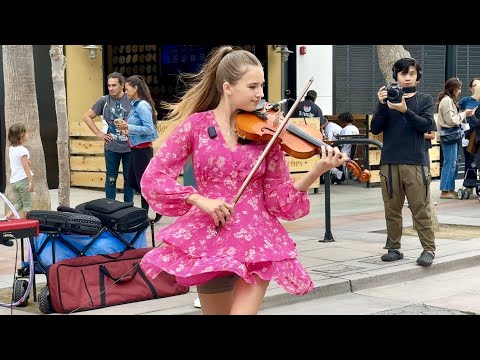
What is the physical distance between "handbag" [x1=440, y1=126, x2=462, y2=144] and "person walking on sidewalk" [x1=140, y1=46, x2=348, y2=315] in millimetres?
9969

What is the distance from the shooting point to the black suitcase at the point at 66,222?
596 cm

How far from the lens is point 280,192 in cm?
370

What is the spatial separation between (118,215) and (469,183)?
8.43 metres

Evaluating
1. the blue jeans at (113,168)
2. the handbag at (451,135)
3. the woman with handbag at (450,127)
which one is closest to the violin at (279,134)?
the blue jeans at (113,168)

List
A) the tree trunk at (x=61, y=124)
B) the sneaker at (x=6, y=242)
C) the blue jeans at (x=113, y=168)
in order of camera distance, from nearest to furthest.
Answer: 1. the sneaker at (x=6, y=242)
2. the tree trunk at (x=61, y=124)
3. the blue jeans at (x=113, y=168)

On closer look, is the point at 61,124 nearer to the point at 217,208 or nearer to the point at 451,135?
the point at 217,208

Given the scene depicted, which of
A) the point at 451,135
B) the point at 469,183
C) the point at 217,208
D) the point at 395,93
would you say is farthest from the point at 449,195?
the point at 217,208

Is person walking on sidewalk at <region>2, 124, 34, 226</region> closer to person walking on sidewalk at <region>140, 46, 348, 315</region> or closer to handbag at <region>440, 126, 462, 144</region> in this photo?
person walking on sidewalk at <region>140, 46, 348, 315</region>

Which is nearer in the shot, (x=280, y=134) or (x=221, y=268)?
(x=221, y=268)

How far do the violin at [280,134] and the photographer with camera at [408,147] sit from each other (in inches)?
151

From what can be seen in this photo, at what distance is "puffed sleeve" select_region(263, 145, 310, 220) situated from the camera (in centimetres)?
369

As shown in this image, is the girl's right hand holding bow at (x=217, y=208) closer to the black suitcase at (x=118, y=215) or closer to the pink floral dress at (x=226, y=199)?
the pink floral dress at (x=226, y=199)
